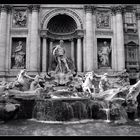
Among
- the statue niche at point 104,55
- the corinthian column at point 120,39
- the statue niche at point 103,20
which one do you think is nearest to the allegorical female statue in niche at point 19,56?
the statue niche at point 104,55

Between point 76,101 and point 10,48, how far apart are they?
11.9 metres

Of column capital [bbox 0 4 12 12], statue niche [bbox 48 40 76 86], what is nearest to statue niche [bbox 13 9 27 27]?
column capital [bbox 0 4 12 12]

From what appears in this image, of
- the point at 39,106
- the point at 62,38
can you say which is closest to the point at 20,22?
the point at 62,38

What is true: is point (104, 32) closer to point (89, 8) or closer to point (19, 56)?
point (89, 8)

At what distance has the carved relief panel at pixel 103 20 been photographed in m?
23.4

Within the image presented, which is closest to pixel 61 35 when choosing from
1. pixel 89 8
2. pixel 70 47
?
pixel 70 47

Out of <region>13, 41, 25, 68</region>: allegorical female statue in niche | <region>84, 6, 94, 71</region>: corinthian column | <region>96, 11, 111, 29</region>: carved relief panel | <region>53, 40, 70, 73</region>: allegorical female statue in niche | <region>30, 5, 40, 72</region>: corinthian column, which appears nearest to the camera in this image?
<region>53, 40, 70, 73</region>: allegorical female statue in niche

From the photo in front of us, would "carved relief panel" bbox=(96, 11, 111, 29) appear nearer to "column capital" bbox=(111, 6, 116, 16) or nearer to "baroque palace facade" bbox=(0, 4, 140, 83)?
"baroque palace facade" bbox=(0, 4, 140, 83)

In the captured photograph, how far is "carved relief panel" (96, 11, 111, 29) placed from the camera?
23.4 meters

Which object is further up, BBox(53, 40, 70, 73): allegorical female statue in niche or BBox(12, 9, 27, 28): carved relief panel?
BBox(12, 9, 27, 28): carved relief panel

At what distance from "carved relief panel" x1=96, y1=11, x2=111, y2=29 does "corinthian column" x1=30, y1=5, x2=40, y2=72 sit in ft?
23.6

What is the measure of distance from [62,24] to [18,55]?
22.0 feet

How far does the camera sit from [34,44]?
22.0m

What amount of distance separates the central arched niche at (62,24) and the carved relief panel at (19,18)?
2.91 meters
